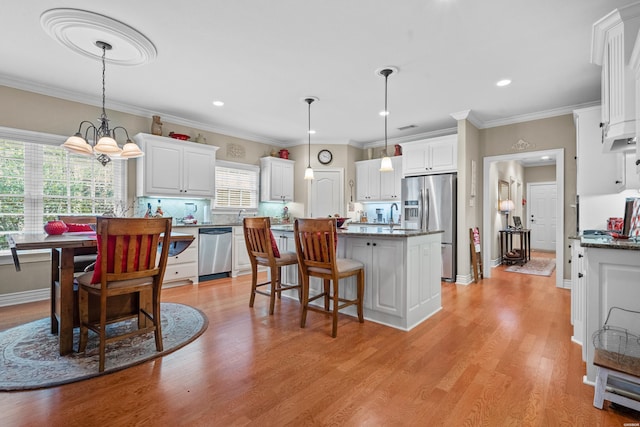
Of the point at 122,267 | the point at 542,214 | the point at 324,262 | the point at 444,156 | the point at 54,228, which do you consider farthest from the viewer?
the point at 542,214

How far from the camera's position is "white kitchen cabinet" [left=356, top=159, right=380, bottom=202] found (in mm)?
6598

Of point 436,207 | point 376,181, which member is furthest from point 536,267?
point 376,181

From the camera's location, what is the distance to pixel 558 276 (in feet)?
14.9

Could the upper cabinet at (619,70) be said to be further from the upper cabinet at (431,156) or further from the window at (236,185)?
the window at (236,185)

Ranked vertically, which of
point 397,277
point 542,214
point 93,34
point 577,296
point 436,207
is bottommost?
point 577,296

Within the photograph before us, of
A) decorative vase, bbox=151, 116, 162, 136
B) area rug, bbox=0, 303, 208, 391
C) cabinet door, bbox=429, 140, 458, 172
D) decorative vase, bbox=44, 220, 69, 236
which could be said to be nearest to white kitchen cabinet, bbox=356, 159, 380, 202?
cabinet door, bbox=429, 140, 458, 172

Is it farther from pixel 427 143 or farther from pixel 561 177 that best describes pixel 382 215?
pixel 561 177

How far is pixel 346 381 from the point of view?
202 centimetres

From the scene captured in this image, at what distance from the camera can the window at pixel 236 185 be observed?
584 cm

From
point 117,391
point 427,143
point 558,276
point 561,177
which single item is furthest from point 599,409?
point 427,143

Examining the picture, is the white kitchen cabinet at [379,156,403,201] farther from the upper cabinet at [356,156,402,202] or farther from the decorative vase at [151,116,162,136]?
the decorative vase at [151,116,162,136]

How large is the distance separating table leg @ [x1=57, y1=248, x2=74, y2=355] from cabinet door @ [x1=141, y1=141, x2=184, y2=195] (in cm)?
244

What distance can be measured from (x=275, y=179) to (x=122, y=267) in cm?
442

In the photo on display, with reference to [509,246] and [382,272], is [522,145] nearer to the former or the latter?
[509,246]
